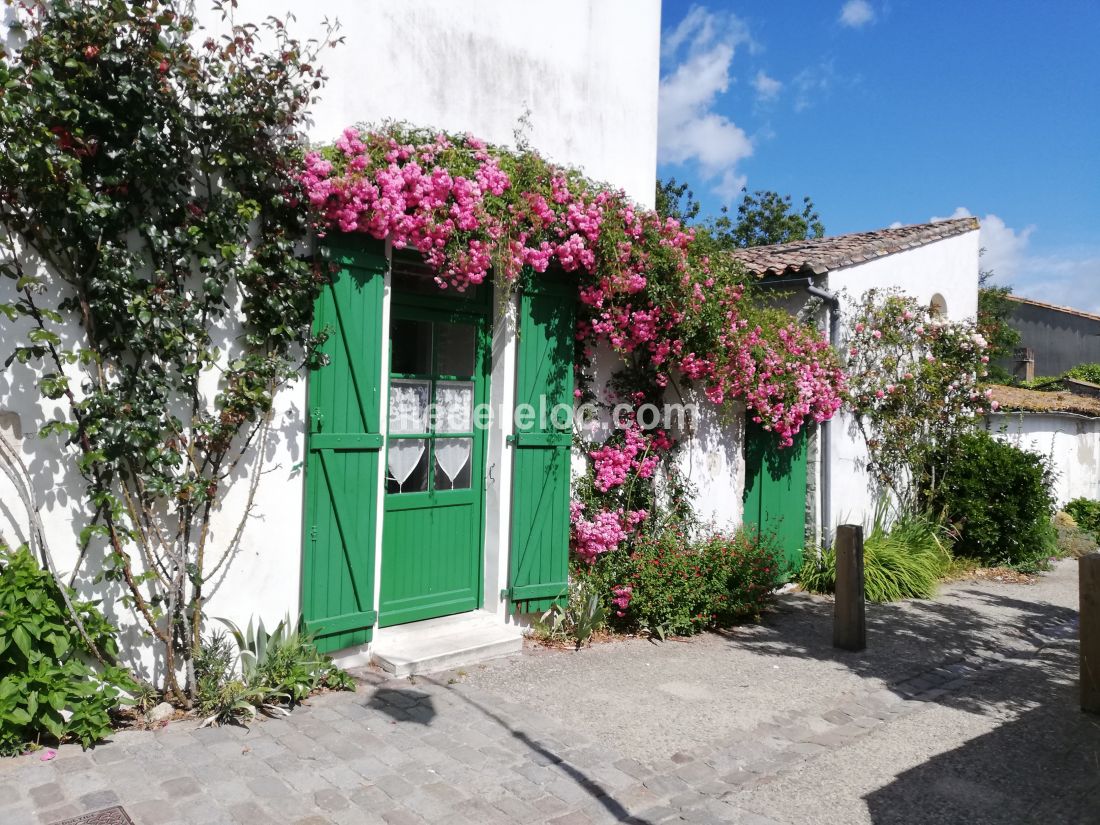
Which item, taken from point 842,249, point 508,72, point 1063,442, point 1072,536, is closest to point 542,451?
point 508,72

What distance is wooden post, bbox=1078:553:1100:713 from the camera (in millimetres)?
4910

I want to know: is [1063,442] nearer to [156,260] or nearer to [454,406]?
[454,406]

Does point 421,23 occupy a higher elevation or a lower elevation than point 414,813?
higher

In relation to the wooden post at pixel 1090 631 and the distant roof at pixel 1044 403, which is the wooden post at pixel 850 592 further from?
the distant roof at pixel 1044 403

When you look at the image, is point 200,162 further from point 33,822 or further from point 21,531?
point 33,822

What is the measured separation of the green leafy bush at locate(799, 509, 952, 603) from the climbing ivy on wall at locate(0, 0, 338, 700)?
617 centimetres

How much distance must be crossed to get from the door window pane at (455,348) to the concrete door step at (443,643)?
1.85 meters

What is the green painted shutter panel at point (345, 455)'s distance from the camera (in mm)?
4840

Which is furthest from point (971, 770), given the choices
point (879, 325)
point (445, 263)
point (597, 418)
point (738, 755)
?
point (879, 325)

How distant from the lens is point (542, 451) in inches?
240

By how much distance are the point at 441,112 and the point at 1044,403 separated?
12.8 meters

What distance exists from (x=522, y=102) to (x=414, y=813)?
16.1 ft

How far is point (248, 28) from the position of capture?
4621 mm

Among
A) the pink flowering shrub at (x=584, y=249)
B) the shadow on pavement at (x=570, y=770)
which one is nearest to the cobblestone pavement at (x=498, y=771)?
the shadow on pavement at (x=570, y=770)
